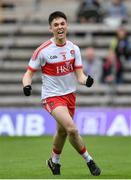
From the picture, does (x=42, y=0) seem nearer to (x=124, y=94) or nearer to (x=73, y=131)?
(x=124, y=94)

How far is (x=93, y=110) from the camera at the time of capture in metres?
24.6

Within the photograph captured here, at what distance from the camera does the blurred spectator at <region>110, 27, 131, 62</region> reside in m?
26.3

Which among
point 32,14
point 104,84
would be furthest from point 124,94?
point 32,14

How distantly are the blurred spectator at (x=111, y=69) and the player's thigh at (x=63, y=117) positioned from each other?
12921 millimetres

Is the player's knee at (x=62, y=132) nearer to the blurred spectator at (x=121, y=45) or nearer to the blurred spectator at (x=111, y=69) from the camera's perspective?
the blurred spectator at (x=111, y=69)

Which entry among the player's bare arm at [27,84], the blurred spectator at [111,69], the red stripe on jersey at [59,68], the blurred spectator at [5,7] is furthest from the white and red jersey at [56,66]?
the blurred spectator at [5,7]

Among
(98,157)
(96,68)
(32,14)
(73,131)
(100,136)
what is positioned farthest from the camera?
(32,14)

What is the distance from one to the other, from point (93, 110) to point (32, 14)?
20.7 ft

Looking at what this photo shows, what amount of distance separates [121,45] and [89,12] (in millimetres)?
2039

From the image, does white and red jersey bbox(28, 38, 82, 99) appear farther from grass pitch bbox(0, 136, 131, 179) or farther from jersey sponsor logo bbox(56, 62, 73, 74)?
grass pitch bbox(0, 136, 131, 179)

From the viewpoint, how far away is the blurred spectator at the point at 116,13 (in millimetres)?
27391

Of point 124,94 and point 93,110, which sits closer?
point 93,110

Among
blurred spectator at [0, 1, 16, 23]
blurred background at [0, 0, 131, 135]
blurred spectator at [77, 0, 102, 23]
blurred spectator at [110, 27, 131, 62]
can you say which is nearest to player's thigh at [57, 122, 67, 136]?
blurred background at [0, 0, 131, 135]

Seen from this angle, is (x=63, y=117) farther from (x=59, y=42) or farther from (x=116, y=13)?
(x=116, y=13)
